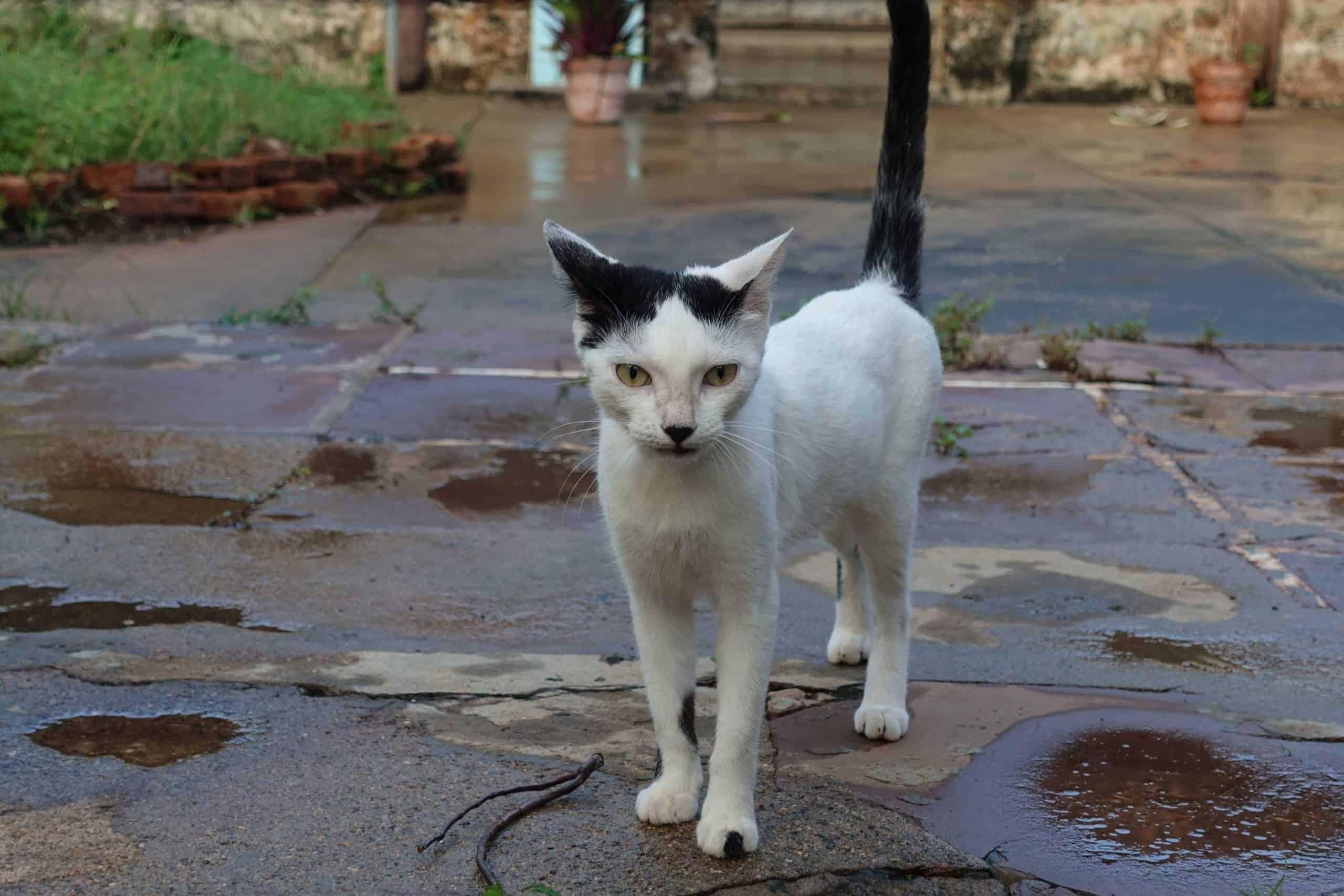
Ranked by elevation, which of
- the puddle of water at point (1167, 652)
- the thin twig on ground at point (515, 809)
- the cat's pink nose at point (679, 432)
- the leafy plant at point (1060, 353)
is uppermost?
the cat's pink nose at point (679, 432)

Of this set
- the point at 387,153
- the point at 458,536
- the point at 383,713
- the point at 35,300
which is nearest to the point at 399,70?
the point at 387,153

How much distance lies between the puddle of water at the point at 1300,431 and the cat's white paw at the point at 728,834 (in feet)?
9.89

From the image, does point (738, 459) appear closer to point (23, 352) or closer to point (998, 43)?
point (23, 352)

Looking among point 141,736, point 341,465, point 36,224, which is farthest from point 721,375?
point 36,224

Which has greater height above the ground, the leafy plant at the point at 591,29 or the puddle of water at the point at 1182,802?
the leafy plant at the point at 591,29

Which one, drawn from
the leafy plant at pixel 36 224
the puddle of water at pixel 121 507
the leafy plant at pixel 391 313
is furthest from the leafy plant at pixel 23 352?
the leafy plant at pixel 36 224

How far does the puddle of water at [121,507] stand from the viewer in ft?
13.7

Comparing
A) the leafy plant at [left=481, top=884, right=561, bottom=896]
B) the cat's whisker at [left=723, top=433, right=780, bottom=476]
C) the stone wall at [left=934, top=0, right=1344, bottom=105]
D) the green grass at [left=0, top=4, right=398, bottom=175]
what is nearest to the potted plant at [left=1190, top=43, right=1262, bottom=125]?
the stone wall at [left=934, top=0, right=1344, bottom=105]

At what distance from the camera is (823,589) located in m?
3.87

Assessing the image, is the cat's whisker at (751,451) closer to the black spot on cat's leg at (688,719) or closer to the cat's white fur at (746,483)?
the cat's white fur at (746,483)

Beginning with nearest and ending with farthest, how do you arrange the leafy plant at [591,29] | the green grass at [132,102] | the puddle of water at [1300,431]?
the puddle of water at [1300,431] < the green grass at [132,102] < the leafy plant at [591,29]

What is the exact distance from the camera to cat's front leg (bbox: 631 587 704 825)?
2672mm

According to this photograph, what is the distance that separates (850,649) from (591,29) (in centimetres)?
930

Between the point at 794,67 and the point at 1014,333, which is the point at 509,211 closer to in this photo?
the point at 1014,333
